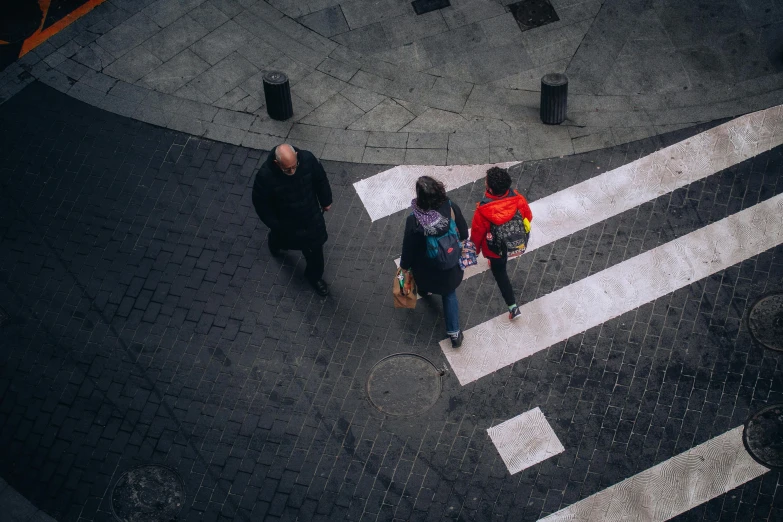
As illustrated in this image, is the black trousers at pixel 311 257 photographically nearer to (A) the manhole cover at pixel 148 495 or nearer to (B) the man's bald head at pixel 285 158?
(B) the man's bald head at pixel 285 158

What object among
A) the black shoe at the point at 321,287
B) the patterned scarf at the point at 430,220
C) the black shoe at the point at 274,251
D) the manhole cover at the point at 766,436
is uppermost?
the patterned scarf at the point at 430,220

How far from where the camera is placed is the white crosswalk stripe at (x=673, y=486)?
917 centimetres

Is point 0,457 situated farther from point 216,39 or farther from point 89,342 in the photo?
point 216,39

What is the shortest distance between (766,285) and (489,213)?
3644 mm

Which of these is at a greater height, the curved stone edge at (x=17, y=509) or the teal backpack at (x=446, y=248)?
the teal backpack at (x=446, y=248)

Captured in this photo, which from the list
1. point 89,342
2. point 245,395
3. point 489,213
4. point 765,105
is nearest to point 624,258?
point 489,213

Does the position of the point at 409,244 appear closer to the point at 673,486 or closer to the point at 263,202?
the point at 263,202

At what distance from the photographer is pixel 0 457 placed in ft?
31.8

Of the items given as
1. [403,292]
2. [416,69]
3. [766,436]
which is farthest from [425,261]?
[416,69]

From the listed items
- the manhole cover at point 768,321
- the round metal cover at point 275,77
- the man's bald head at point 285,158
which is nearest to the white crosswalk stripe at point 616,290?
the manhole cover at point 768,321

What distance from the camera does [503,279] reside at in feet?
32.7

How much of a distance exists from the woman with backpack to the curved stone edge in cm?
446

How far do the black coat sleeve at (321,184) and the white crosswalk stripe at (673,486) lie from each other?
3984mm

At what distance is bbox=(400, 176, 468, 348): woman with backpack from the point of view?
28.4 ft
